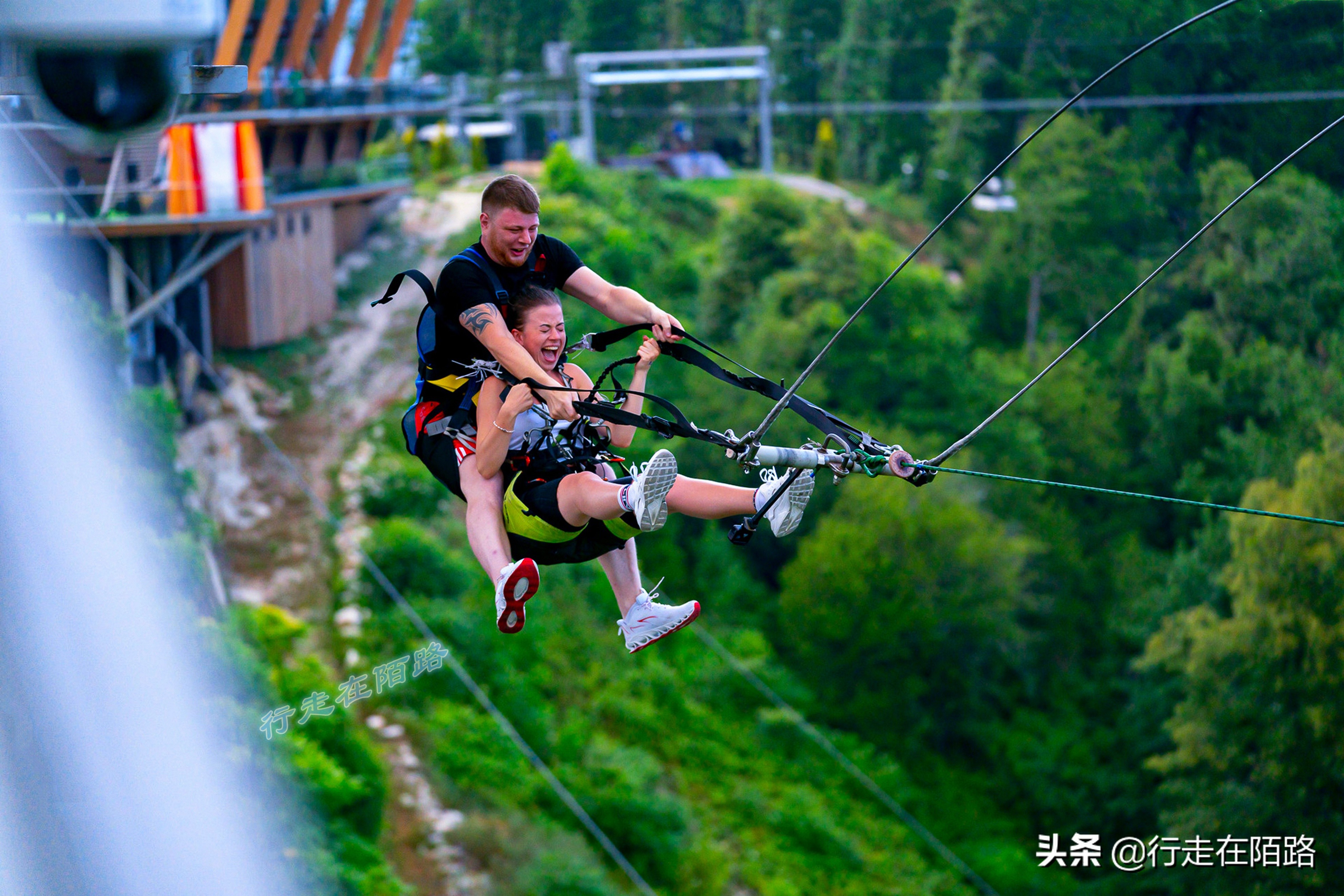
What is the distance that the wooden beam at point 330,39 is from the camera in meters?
25.2

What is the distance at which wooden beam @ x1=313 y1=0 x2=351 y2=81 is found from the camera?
25.2 meters

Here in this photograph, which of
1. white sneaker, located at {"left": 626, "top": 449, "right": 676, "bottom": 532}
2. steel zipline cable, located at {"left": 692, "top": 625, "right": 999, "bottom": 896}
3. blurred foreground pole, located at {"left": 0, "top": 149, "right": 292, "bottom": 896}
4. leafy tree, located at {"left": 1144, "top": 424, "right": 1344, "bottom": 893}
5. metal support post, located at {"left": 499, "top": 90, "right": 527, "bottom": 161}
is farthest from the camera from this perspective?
metal support post, located at {"left": 499, "top": 90, "right": 527, "bottom": 161}

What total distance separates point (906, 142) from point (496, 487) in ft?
103

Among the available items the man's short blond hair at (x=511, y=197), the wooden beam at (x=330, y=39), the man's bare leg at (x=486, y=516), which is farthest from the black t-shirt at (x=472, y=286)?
the wooden beam at (x=330, y=39)

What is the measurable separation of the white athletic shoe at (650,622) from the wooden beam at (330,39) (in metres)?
22.7

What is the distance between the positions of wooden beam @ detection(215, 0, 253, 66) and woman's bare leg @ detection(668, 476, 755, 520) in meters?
18.0

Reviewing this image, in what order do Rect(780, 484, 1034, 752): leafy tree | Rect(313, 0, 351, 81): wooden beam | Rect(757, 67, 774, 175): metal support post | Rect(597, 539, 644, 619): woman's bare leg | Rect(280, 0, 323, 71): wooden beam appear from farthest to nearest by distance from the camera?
Rect(757, 67, 774, 175): metal support post → Rect(313, 0, 351, 81): wooden beam → Rect(780, 484, 1034, 752): leafy tree → Rect(280, 0, 323, 71): wooden beam → Rect(597, 539, 644, 619): woman's bare leg

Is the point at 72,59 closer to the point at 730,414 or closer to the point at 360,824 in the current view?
the point at 360,824

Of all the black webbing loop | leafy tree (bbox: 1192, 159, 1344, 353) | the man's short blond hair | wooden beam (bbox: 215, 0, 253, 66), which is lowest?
leafy tree (bbox: 1192, 159, 1344, 353)

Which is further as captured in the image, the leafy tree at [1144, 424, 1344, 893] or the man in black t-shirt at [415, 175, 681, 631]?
the leafy tree at [1144, 424, 1344, 893]

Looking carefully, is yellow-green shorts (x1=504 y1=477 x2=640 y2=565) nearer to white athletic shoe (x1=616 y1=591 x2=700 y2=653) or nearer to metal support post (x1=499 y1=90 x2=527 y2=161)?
white athletic shoe (x1=616 y1=591 x2=700 y2=653)

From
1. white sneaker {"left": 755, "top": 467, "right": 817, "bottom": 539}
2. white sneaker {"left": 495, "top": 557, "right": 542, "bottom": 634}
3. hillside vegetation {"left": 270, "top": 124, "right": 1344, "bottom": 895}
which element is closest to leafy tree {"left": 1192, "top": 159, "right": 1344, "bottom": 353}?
hillside vegetation {"left": 270, "top": 124, "right": 1344, "bottom": 895}

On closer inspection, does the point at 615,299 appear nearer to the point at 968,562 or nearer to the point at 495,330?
the point at 495,330

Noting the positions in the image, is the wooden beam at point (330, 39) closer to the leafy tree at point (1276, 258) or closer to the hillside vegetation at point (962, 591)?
the hillside vegetation at point (962, 591)
